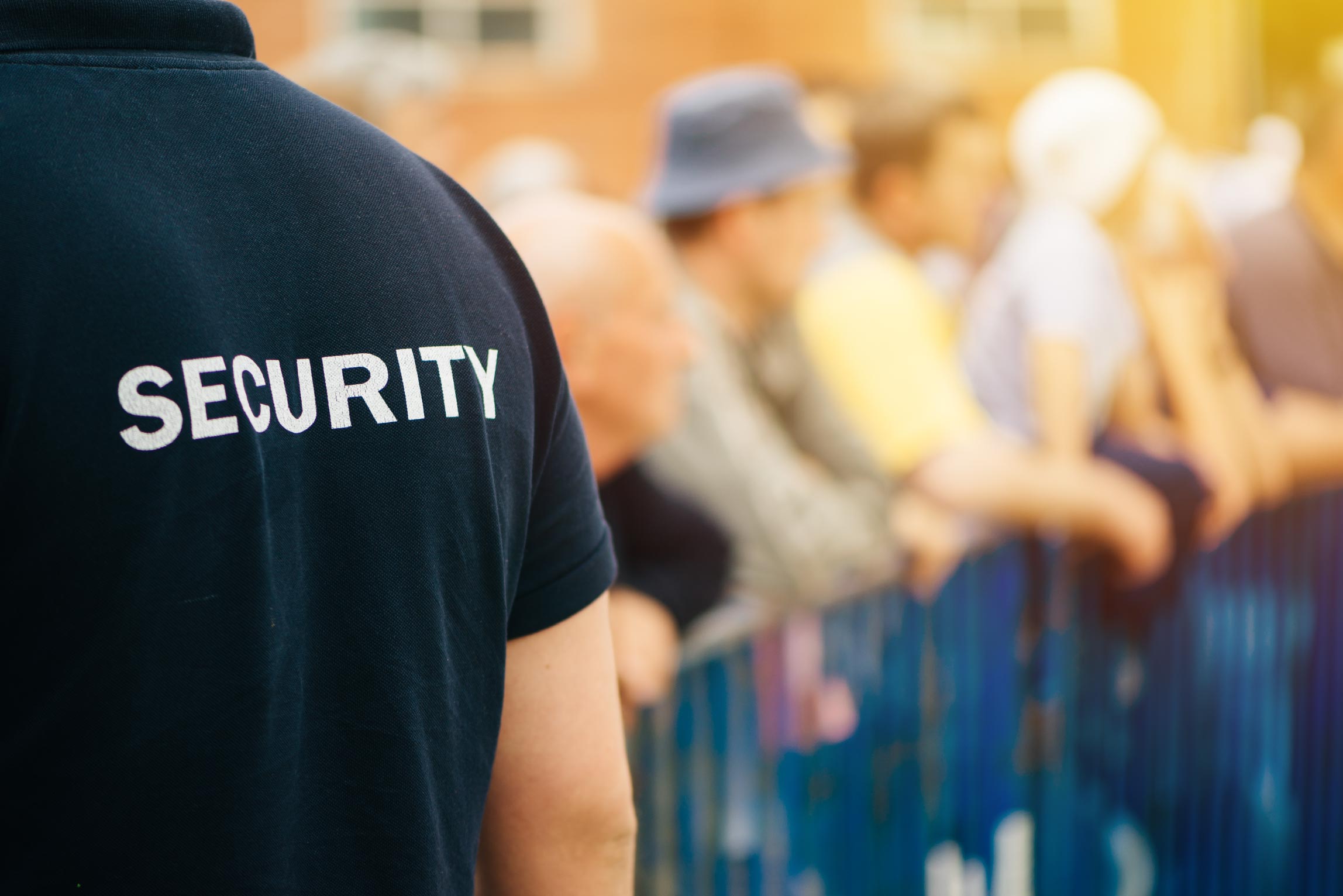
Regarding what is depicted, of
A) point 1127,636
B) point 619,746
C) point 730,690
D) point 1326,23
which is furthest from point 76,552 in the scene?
point 1326,23

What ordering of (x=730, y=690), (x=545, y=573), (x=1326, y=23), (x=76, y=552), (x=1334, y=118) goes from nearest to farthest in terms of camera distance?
(x=76, y=552), (x=545, y=573), (x=730, y=690), (x=1334, y=118), (x=1326, y=23)

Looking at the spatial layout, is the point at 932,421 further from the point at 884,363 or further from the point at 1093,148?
the point at 1093,148

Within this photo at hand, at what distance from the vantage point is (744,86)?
313cm

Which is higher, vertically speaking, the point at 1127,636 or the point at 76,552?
the point at 76,552

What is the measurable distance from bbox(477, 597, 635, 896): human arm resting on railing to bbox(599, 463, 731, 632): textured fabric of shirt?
0.80 meters

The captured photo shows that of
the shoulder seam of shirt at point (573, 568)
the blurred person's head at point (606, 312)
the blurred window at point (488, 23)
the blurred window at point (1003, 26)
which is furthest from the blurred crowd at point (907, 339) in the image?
the blurred window at point (1003, 26)

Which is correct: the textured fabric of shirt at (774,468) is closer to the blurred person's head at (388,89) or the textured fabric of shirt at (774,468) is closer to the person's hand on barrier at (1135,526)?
the person's hand on barrier at (1135,526)

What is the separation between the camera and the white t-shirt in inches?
122

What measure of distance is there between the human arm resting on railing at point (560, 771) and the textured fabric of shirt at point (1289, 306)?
3049mm

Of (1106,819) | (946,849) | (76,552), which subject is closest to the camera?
(76,552)

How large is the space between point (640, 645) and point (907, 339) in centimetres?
132

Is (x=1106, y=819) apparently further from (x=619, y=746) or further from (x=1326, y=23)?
(x=1326, y=23)

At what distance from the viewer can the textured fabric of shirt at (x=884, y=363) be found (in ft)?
10.1

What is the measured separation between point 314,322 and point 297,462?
0.11 m
